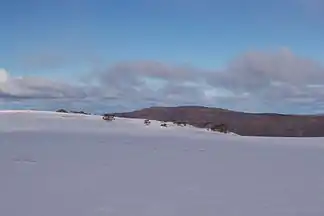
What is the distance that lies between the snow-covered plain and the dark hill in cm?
781

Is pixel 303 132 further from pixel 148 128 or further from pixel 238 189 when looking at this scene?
pixel 238 189

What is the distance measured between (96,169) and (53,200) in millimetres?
1621

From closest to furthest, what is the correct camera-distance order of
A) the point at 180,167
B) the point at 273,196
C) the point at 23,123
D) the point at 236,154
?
1. the point at 273,196
2. the point at 180,167
3. the point at 236,154
4. the point at 23,123

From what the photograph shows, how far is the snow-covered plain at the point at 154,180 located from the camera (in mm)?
3766

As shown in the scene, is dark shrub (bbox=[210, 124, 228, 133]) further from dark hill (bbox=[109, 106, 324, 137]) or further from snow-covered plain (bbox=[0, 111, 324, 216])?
snow-covered plain (bbox=[0, 111, 324, 216])

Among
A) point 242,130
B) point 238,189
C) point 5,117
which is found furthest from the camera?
point 242,130

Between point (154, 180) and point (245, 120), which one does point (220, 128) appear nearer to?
point (245, 120)

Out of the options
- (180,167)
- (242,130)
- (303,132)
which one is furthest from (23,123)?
(303,132)

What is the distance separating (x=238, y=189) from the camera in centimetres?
462

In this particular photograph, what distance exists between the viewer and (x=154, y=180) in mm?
4969

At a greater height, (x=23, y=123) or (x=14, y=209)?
(x=23, y=123)

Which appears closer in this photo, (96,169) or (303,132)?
(96,169)

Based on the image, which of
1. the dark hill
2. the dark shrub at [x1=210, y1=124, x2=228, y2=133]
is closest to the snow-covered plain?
the dark shrub at [x1=210, y1=124, x2=228, y2=133]

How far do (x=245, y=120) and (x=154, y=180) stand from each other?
43.6ft
